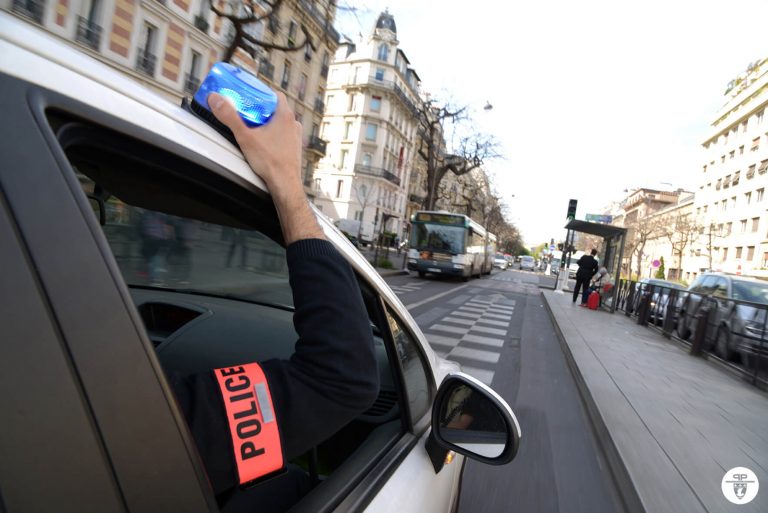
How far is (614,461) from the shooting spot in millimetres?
3578

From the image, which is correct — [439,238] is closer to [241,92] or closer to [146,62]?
[146,62]

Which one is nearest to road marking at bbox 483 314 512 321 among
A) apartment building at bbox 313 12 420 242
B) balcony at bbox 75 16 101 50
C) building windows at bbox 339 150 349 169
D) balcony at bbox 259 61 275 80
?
balcony at bbox 75 16 101 50

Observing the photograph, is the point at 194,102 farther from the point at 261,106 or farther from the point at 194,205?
the point at 194,205

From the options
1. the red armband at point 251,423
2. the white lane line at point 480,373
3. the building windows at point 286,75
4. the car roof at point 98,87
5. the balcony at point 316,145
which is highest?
the building windows at point 286,75

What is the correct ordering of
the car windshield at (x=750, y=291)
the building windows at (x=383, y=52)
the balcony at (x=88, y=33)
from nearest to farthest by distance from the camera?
the car windshield at (x=750, y=291) → the balcony at (x=88, y=33) → the building windows at (x=383, y=52)

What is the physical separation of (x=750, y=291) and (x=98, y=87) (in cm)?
1214

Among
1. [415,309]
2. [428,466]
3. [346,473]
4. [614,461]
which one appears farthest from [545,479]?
[415,309]

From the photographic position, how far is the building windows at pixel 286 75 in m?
31.8

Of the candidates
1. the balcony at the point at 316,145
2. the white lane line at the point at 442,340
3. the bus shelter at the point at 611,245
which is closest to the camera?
the white lane line at the point at 442,340

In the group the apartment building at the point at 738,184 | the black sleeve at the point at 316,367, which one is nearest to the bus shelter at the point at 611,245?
the black sleeve at the point at 316,367

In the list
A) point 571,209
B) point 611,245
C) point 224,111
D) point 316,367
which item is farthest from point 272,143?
point 571,209

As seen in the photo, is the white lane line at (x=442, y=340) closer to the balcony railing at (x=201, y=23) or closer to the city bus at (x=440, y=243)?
the city bus at (x=440, y=243)

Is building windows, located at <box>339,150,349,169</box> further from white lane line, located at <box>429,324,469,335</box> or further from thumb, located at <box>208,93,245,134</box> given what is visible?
thumb, located at <box>208,93,245,134</box>

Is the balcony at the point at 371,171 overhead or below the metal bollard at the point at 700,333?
overhead
